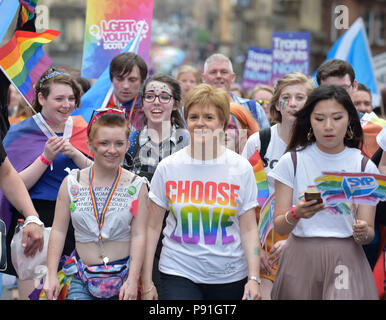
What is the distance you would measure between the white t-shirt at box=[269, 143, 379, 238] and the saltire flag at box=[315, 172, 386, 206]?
0.54ft

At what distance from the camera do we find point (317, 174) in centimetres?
429

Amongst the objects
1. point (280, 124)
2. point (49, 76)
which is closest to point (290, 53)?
point (280, 124)

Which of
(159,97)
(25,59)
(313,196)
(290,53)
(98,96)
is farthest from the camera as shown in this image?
(290,53)

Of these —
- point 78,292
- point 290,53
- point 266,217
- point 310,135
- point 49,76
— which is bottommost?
point 78,292

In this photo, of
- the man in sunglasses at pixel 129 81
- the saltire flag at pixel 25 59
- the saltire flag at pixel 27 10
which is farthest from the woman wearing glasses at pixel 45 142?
the man in sunglasses at pixel 129 81

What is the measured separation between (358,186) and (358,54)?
6.85 metres

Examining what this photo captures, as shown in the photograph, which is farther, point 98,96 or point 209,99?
point 98,96

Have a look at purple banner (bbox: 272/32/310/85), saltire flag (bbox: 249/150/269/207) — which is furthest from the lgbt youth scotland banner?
purple banner (bbox: 272/32/310/85)

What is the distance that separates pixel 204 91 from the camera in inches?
175

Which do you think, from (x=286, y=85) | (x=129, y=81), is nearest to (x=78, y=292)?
(x=286, y=85)

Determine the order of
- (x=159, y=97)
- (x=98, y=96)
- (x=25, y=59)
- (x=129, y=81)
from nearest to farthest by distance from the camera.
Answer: (x=25, y=59) → (x=159, y=97) → (x=129, y=81) → (x=98, y=96)

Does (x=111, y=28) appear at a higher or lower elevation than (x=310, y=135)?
higher

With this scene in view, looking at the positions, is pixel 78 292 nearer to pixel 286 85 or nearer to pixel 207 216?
pixel 207 216

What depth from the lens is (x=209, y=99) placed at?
443cm
